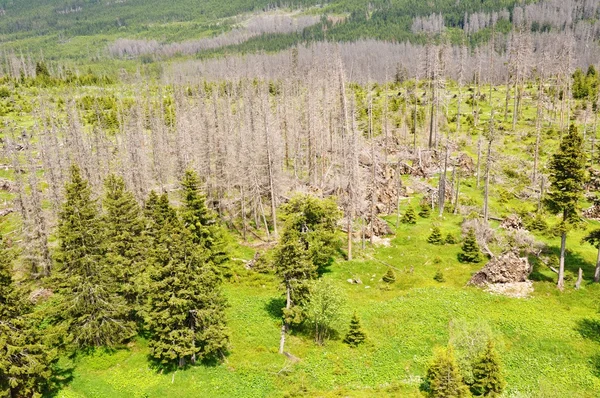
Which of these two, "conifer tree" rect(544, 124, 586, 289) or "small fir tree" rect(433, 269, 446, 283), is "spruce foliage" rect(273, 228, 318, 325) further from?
"conifer tree" rect(544, 124, 586, 289)

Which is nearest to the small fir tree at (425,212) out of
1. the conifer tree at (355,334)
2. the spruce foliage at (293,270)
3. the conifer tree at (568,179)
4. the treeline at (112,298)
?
the conifer tree at (568,179)

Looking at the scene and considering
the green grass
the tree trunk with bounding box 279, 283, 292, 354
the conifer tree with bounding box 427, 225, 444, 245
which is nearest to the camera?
the green grass

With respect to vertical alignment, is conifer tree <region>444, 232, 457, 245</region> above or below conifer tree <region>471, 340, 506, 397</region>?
below

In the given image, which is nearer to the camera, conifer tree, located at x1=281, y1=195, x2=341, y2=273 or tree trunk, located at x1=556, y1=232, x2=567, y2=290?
tree trunk, located at x1=556, y1=232, x2=567, y2=290

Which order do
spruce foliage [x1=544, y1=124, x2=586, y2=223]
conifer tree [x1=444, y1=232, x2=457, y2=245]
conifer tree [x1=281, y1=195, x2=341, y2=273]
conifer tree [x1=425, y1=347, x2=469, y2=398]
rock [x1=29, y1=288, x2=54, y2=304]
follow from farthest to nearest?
conifer tree [x1=444, y1=232, x2=457, y2=245]
conifer tree [x1=281, y1=195, x2=341, y2=273]
rock [x1=29, y1=288, x2=54, y2=304]
spruce foliage [x1=544, y1=124, x2=586, y2=223]
conifer tree [x1=425, y1=347, x2=469, y2=398]

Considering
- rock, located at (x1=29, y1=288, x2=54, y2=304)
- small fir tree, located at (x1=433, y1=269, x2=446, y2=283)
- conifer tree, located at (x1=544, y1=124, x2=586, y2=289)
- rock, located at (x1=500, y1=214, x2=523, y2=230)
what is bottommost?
small fir tree, located at (x1=433, y1=269, x2=446, y2=283)

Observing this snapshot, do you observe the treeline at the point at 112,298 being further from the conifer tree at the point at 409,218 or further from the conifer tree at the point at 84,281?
the conifer tree at the point at 409,218

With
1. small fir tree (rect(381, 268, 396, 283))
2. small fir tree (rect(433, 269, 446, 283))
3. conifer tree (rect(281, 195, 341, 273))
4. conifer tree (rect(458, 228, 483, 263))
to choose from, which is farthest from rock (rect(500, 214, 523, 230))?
conifer tree (rect(281, 195, 341, 273))
